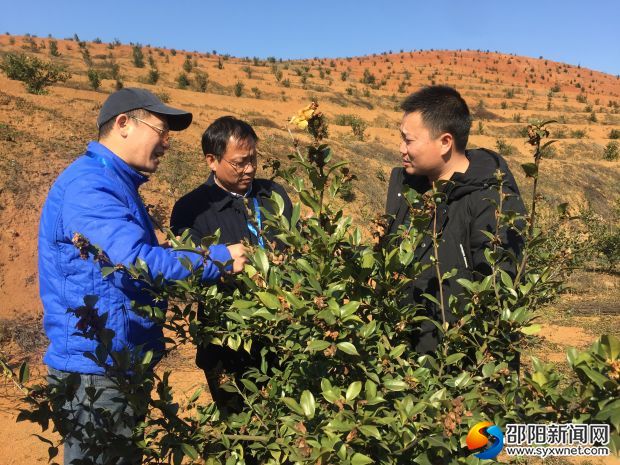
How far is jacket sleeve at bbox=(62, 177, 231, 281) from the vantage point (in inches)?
52.6

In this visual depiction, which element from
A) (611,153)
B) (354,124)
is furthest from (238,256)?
(611,153)

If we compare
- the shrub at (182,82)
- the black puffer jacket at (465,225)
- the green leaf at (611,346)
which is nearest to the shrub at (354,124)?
the shrub at (182,82)

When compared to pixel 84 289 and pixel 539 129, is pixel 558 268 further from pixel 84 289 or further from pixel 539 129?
pixel 84 289

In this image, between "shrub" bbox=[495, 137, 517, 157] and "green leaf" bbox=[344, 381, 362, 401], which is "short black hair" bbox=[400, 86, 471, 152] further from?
"shrub" bbox=[495, 137, 517, 157]

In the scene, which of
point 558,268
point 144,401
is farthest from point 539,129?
point 144,401

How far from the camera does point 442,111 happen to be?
1.80m

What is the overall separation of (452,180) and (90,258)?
130 centimetres

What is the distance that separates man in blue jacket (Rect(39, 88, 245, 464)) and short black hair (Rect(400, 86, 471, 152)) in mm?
918

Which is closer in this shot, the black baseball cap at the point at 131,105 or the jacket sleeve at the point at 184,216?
the black baseball cap at the point at 131,105

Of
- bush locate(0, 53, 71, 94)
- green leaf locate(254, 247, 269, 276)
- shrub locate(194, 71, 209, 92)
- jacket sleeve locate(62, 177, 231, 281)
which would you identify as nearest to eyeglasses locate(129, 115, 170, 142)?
jacket sleeve locate(62, 177, 231, 281)

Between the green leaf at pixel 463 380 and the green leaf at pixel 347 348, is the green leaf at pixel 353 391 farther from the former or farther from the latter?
the green leaf at pixel 463 380

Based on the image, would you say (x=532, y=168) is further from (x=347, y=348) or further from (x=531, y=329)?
(x=347, y=348)

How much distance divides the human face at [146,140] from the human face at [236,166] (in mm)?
449

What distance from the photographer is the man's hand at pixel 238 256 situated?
1319 mm
